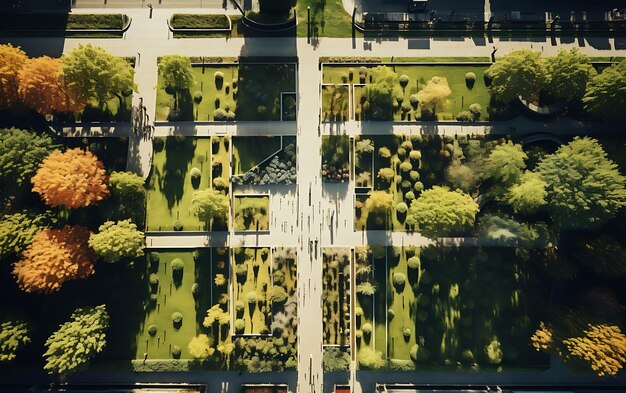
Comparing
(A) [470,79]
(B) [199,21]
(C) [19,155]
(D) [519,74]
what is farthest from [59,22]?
(D) [519,74]

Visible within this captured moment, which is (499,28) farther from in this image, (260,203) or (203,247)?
(203,247)

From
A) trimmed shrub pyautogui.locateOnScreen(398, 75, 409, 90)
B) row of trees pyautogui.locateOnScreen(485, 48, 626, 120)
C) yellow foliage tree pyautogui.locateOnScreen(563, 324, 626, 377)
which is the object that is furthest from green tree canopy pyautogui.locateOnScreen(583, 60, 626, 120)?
yellow foliage tree pyautogui.locateOnScreen(563, 324, 626, 377)

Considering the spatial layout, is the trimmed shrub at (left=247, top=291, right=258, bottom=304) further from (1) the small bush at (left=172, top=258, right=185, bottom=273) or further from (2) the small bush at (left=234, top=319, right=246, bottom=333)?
(1) the small bush at (left=172, top=258, right=185, bottom=273)

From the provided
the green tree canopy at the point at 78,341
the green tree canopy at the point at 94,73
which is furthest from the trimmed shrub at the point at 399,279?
the green tree canopy at the point at 94,73

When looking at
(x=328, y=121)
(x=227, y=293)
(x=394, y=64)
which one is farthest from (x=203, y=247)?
(x=394, y=64)

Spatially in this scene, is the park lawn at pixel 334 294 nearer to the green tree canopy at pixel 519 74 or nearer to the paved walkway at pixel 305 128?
the paved walkway at pixel 305 128
